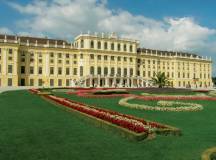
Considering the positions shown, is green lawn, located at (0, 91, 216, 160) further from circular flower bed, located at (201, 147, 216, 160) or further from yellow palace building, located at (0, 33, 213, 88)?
yellow palace building, located at (0, 33, 213, 88)

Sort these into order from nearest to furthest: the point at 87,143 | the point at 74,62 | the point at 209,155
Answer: the point at 209,155 → the point at 87,143 → the point at 74,62

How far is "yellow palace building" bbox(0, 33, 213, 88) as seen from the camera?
66.9m

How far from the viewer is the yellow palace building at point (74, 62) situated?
66875 millimetres

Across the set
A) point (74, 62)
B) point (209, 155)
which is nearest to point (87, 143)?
point (209, 155)

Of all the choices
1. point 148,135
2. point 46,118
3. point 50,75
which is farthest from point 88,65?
point 148,135

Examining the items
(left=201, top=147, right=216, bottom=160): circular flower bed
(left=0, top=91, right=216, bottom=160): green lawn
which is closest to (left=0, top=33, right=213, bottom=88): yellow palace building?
(left=0, top=91, right=216, bottom=160): green lawn

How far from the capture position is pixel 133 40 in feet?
263

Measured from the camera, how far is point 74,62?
7469 centimetres

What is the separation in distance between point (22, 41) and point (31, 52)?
4.27 m

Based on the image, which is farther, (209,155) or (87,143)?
(87,143)

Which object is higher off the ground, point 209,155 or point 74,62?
point 74,62

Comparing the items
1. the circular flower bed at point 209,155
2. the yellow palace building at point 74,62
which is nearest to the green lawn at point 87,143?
the circular flower bed at point 209,155

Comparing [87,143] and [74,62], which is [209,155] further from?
[74,62]

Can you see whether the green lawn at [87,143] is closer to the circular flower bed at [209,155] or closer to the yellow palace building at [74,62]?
the circular flower bed at [209,155]
